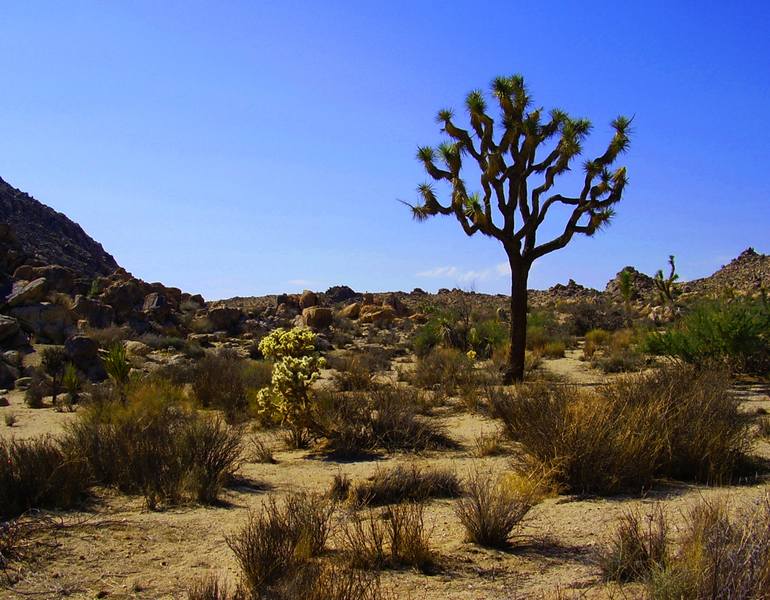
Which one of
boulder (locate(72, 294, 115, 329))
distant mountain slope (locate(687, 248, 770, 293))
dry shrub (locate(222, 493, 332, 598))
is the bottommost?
dry shrub (locate(222, 493, 332, 598))

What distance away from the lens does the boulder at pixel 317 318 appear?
33.4m

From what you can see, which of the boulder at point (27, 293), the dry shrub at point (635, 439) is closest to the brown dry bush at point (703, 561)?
the dry shrub at point (635, 439)

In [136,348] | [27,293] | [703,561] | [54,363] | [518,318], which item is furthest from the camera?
[27,293]

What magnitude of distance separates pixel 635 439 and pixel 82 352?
51.8ft

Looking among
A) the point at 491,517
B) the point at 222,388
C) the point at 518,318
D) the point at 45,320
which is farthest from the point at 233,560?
the point at 45,320

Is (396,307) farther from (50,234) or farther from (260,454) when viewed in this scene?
(260,454)

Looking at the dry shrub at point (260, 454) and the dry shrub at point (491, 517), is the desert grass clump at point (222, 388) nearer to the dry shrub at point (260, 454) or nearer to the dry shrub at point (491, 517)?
Answer: the dry shrub at point (260, 454)

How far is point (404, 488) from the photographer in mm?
7539

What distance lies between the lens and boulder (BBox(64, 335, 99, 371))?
19000 mm

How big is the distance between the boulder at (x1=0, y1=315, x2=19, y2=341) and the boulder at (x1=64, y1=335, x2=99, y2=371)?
336cm

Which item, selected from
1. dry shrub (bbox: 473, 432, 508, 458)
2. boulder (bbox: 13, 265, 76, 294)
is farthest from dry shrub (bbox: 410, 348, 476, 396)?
boulder (bbox: 13, 265, 76, 294)

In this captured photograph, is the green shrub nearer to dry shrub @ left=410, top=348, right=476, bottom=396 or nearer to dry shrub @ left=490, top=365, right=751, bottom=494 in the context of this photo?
dry shrub @ left=410, top=348, right=476, bottom=396

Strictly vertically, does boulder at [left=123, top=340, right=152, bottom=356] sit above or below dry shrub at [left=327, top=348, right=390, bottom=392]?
above

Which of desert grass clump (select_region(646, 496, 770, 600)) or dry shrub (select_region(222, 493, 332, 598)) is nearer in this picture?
desert grass clump (select_region(646, 496, 770, 600))
